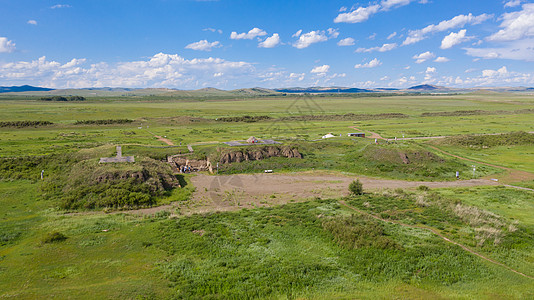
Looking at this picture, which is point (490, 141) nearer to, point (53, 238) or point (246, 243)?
point (246, 243)

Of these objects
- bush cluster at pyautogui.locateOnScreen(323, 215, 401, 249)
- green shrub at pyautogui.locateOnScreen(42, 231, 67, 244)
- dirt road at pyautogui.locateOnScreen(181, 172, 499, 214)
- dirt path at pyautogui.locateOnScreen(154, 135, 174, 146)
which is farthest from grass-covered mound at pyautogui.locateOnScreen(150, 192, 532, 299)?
dirt path at pyautogui.locateOnScreen(154, 135, 174, 146)

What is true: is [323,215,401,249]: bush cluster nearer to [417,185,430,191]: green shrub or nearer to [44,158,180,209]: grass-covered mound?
[417,185,430,191]: green shrub

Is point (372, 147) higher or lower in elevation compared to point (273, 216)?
higher

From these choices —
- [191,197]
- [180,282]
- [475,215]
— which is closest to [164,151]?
[191,197]

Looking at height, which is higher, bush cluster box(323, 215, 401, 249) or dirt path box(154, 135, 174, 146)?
dirt path box(154, 135, 174, 146)

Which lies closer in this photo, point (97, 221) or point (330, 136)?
point (97, 221)

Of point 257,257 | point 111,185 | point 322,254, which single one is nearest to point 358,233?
point 322,254

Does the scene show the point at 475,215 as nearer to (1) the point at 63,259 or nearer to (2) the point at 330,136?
(1) the point at 63,259

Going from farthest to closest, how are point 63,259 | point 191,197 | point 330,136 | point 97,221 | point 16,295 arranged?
point 330,136 → point 191,197 → point 97,221 → point 63,259 → point 16,295

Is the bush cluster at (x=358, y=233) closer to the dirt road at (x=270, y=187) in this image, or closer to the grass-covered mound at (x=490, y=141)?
the dirt road at (x=270, y=187)
